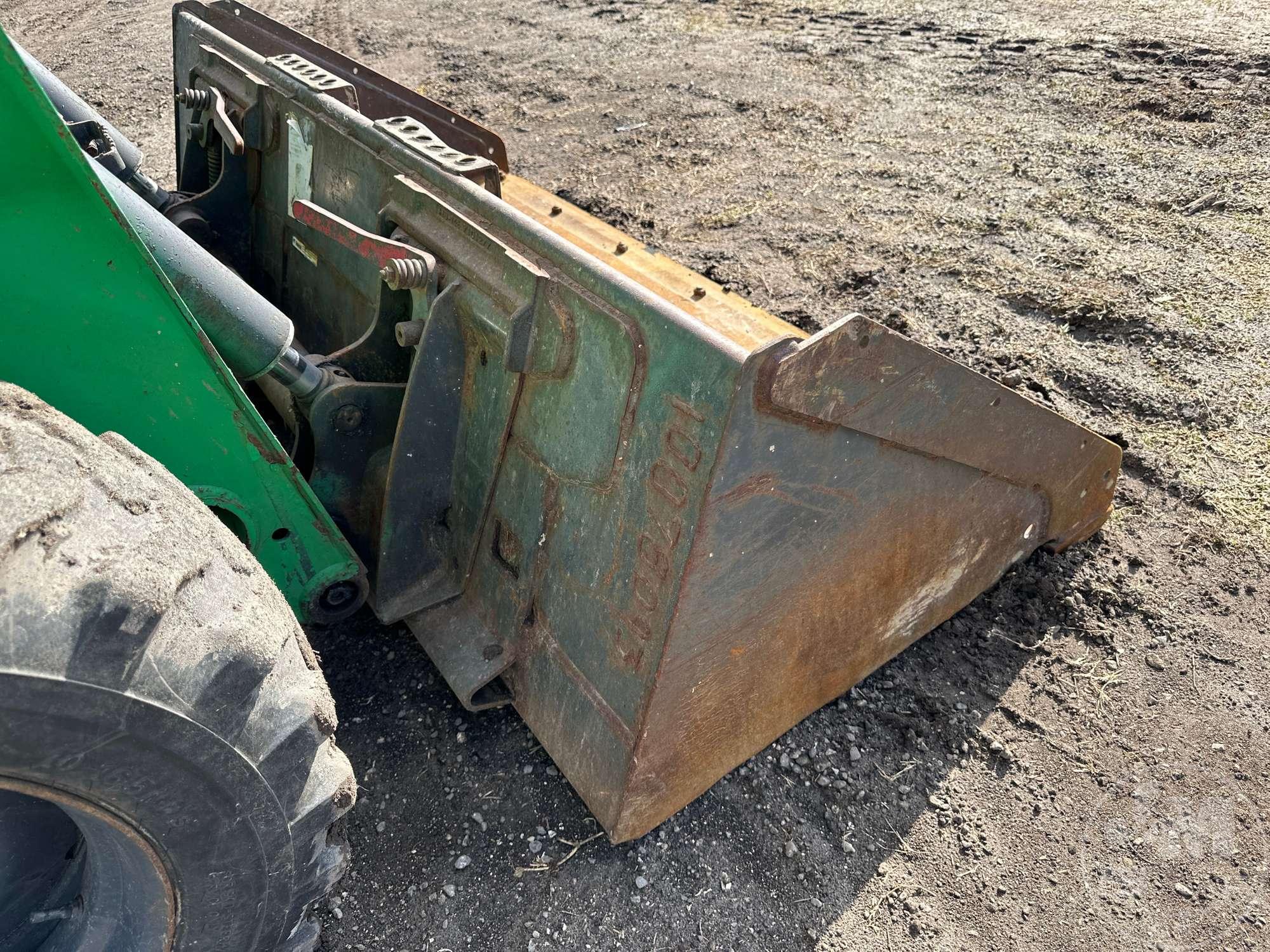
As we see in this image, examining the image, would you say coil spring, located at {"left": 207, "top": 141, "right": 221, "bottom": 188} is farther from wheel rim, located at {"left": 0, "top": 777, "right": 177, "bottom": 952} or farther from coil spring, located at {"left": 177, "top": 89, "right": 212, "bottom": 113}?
wheel rim, located at {"left": 0, "top": 777, "right": 177, "bottom": 952}

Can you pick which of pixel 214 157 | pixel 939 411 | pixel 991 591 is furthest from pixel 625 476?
pixel 214 157

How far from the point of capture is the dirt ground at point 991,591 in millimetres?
2271

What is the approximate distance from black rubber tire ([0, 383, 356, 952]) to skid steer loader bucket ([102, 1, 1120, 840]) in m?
0.70

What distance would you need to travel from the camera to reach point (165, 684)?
1324 mm

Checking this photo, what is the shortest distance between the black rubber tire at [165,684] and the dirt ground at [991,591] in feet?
2.38

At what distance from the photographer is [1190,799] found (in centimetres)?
253

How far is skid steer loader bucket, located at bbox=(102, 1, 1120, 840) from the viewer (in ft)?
6.24

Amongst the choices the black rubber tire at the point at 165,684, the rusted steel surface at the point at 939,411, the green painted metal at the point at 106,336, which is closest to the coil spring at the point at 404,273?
the green painted metal at the point at 106,336

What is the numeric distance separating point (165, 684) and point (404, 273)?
1213 millimetres

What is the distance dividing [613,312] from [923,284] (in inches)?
127

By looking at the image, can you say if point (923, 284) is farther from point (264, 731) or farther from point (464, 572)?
point (264, 731)

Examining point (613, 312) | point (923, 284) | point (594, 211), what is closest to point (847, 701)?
point (613, 312)

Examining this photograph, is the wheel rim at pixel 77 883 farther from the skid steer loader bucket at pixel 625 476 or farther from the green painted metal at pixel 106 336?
the skid steer loader bucket at pixel 625 476

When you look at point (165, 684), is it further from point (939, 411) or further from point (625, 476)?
point (939, 411)
